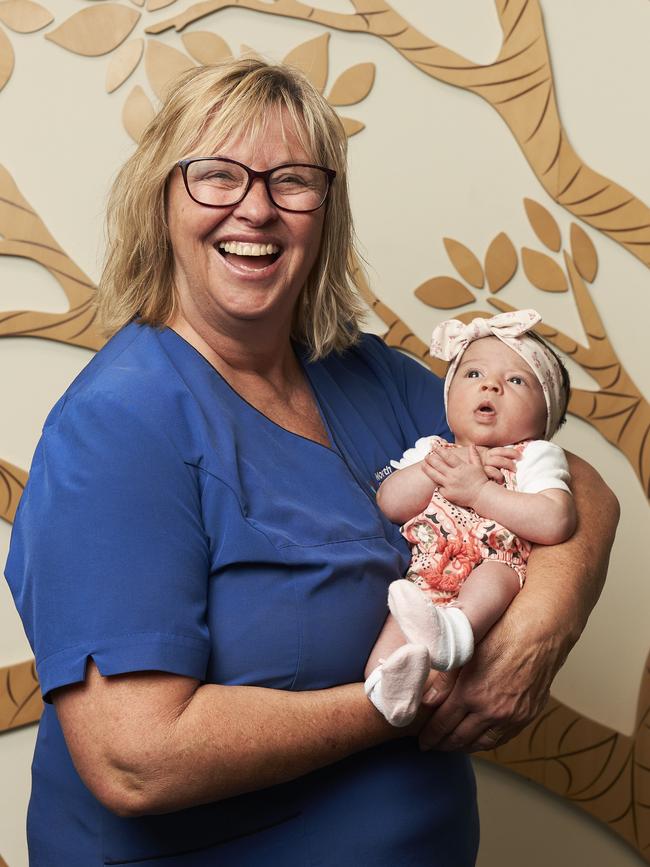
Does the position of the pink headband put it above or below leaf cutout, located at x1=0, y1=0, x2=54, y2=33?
below

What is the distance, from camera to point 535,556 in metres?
1.71

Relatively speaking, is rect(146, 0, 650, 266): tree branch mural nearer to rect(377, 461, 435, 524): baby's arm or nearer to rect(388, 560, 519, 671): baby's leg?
rect(377, 461, 435, 524): baby's arm

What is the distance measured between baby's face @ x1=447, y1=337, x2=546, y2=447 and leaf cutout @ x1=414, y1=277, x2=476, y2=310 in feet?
2.83

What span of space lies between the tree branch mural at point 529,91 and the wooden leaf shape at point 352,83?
9 cm

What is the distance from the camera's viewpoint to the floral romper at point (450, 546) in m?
1.63

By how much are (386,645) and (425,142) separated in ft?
5.05

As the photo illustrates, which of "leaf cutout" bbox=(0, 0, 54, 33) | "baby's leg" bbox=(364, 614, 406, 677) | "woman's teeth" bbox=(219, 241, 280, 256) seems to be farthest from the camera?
"leaf cutout" bbox=(0, 0, 54, 33)

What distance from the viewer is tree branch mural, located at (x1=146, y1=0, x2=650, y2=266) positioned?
2.53 m

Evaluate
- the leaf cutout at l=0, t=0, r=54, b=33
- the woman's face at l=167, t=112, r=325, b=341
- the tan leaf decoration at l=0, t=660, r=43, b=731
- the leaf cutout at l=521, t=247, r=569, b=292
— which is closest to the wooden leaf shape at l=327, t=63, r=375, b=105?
the leaf cutout at l=521, t=247, r=569, b=292

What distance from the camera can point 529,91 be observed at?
2.55 m

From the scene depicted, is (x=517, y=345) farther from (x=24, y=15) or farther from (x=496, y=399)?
(x=24, y=15)

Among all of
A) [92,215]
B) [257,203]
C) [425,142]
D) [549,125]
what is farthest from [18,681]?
[549,125]

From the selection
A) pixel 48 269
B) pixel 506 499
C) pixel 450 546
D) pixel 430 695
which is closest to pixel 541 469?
pixel 506 499

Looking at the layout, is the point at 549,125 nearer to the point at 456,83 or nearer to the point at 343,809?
the point at 456,83
